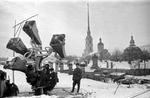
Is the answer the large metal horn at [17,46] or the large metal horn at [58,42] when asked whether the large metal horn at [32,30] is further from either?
the large metal horn at [58,42]

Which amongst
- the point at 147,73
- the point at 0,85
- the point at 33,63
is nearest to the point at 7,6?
the point at 33,63

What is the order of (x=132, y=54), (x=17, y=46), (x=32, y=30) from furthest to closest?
1. (x=132, y=54)
2. (x=32, y=30)
3. (x=17, y=46)

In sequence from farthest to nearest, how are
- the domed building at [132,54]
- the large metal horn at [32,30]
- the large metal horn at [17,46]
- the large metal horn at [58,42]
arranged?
the domed building at [132,54] → the large metal horn at [58,42] → the large metal horn at [32,30] → the large metal horn at [17,46]

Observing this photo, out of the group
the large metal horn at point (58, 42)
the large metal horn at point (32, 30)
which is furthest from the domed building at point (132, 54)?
the large metal horn at point (32, 30)

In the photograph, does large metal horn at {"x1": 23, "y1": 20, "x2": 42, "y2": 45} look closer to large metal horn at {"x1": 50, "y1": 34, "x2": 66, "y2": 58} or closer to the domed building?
large metal horn at {"x1": 50, "y1": 34, "x2": 66, "y2": 58}

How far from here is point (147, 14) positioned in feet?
27.0

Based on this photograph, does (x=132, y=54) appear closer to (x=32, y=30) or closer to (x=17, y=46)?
(x=32, y=30)

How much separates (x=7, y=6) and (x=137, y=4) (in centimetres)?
590

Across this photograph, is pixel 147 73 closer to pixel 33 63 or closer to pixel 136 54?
pixel 136 54

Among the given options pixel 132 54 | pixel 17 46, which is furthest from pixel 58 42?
pixel 132 54

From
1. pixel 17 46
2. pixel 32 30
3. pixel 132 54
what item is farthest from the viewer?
pixel 132 54

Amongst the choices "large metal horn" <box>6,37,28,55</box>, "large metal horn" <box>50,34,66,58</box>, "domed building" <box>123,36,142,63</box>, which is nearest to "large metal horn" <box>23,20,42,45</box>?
"large metal horn" <box>6,37,28,55</box>

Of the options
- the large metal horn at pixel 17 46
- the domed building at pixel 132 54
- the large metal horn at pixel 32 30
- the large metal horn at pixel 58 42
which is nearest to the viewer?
the large metal horn at pixel 17 46

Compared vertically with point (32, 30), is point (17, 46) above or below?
below
